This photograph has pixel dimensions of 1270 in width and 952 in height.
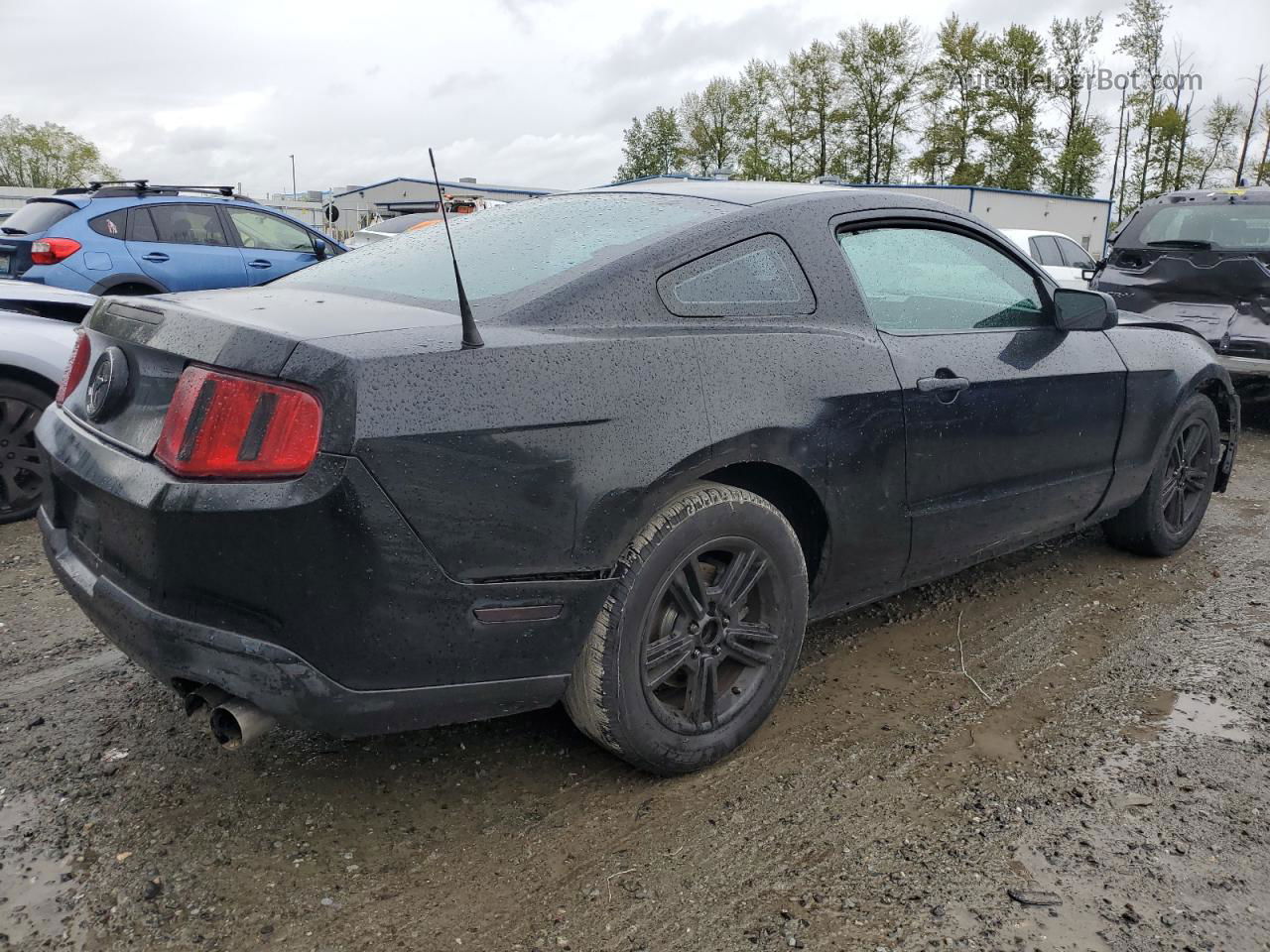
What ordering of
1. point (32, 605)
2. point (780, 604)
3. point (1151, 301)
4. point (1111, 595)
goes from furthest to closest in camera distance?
1. point (1151, 301)
2. point (1111, 595)
3. point (32, 605)
4. point (780, 604)

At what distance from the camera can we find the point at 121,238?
9.01 m

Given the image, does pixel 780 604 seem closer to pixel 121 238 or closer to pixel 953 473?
pixel 953 473

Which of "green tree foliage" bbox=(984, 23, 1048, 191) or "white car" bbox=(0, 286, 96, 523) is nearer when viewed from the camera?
"white car" bbox=(0, 286, 96, 523)

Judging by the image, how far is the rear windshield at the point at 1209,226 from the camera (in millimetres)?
7684

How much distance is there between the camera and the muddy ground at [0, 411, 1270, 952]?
80.3 inches

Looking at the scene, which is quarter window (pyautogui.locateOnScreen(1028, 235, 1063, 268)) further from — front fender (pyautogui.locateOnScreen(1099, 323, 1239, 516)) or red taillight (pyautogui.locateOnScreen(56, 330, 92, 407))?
red taillight (pyautogui.locateOnScreen(56, 330, 92, 407))

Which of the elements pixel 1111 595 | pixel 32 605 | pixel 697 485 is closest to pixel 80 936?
pixel 697 485

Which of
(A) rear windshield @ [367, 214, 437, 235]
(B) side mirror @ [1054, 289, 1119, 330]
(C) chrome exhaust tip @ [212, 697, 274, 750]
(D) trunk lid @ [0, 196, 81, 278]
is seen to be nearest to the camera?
(C) chrome exhaust tip @ [212, 697, 274, 750]

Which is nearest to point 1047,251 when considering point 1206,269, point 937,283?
point 1206,269

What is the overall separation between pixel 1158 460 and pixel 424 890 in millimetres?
3508

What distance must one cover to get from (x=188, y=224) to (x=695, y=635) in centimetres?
891

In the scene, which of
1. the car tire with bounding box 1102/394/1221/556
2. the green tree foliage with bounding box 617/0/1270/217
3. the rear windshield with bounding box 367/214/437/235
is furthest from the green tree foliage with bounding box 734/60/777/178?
the car tire with bounding box 1102/394/1221/556

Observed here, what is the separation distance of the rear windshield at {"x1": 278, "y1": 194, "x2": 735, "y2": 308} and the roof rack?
7.61 m

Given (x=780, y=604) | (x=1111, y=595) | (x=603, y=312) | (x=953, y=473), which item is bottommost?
(x=1111, y=595)
